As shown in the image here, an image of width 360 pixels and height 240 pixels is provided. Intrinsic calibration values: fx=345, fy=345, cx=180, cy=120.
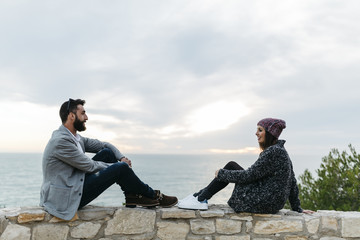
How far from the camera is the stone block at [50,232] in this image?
11.6 feet

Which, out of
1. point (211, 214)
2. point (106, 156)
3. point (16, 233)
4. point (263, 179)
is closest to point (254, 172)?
point (263, 179)

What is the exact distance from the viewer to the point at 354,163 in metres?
9.55

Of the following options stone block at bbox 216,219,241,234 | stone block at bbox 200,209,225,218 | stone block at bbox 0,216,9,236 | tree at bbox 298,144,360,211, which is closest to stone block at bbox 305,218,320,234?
stone block at bbox 216,219,241,234

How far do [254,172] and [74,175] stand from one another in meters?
1.85

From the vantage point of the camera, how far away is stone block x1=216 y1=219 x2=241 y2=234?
152 inches

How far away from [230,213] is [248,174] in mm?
561

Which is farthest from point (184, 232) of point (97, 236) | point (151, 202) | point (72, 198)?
point (72, 198)

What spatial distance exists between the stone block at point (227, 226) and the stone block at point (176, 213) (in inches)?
11.8

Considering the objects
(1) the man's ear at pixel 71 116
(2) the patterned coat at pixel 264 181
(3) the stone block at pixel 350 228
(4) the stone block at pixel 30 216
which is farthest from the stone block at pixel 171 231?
(3) the stone block at pixel 350 228

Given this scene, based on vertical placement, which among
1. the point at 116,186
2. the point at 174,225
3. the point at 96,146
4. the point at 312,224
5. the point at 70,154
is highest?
the point at 96,146

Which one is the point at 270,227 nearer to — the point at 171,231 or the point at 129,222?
A: the point at 171,231

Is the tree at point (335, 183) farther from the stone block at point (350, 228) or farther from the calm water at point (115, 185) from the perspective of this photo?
the calm water at point (115, 185)

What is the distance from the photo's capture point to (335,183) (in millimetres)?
9391

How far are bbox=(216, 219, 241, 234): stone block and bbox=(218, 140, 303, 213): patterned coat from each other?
155 millimetres
